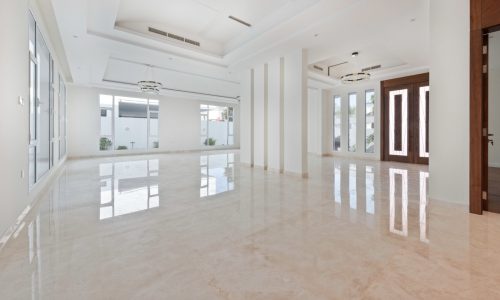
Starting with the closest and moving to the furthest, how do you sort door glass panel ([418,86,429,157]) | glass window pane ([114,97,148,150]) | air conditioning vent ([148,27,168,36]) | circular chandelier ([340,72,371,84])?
air conditioning vent ([148,27,168,36]) → circular chandelier ([340,72,371,84]) → door glass panel ([418,86,429,157]) → glass window pane ([114,97,148,150])

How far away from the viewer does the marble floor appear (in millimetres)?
1854

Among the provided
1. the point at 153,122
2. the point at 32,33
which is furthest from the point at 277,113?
the point at 153,122

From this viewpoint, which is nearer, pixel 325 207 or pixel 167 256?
pixel 167 256

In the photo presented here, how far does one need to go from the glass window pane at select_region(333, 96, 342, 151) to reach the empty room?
2.71 metres

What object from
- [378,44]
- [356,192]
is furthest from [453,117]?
[378,44]

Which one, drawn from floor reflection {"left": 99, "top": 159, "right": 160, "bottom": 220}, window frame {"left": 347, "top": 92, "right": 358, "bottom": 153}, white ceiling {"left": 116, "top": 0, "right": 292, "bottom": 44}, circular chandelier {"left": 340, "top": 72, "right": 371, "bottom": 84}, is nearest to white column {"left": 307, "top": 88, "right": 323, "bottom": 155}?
window frame {"left": 347, "top": 92, "right": 358, "bottom": 153}

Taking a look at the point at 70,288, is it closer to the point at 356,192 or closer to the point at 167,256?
the point at 167,256

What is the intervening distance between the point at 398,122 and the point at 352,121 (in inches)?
92.8

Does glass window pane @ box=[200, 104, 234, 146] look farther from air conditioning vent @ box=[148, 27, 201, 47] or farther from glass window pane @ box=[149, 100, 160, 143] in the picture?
air conditioning vent @ box=[148, 27, 201, 47]

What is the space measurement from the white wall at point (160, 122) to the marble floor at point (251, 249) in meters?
9.61

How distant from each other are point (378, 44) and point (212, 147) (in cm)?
1270

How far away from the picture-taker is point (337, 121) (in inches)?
541

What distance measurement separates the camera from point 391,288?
1850 millimetres

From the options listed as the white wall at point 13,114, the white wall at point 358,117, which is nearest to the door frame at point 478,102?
the white wall at point 13,114
